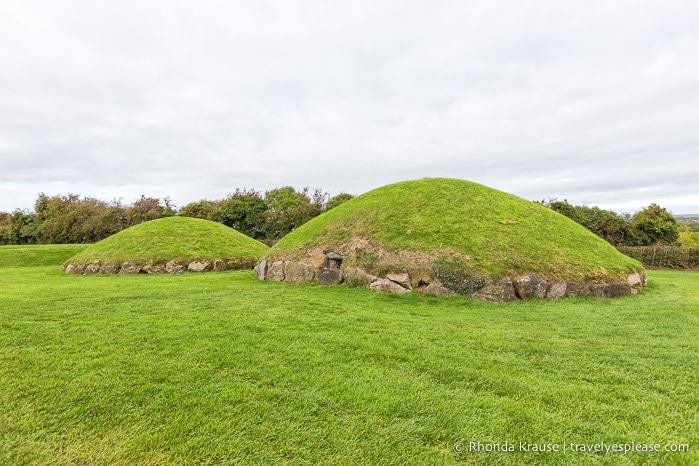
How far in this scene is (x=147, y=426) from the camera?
10.5ft

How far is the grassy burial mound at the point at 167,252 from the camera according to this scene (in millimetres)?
18016

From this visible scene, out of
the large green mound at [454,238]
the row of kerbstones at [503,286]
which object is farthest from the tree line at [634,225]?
the row of kerbstones at [503,286]

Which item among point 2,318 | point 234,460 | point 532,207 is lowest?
point 234,460

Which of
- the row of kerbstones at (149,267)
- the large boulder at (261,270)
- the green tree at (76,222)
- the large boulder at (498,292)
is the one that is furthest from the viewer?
the green tree at (76,222)

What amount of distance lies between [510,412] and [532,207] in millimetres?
14244

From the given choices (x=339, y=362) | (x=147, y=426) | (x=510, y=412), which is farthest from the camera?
(x=339, y=362)

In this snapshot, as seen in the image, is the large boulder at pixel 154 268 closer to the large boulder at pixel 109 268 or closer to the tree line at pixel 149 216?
the large boulder at pixel 109 268

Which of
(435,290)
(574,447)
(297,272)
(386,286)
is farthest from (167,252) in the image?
(574,447)

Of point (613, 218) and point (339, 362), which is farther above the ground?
point (613, 218)

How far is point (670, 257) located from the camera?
72.8 feet

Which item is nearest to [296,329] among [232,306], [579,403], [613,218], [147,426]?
[232,306]

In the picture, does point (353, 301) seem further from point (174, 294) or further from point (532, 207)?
point (532, 207)

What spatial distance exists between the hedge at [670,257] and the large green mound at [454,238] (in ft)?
43.4

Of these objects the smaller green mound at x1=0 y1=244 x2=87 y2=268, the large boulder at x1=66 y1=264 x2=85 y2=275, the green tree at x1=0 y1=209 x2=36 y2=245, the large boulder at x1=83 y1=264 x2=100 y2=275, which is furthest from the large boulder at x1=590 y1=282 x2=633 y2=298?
the green tree at x1=0 y1=209 x2=36 y2=245
